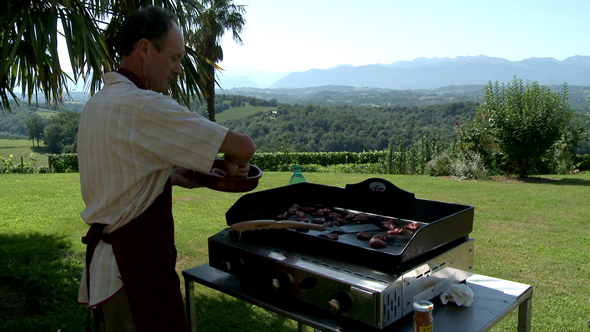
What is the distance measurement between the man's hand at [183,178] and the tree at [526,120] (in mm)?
12149

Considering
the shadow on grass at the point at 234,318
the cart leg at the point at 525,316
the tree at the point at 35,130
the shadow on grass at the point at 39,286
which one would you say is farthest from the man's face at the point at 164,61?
the tree at the point at 35,130

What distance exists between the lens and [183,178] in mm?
1801

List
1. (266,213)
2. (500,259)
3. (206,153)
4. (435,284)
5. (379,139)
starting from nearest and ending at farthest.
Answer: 1. (206,153)
2. (435,284)
3. (266,213)
4. (500,259)
5. (379,139)

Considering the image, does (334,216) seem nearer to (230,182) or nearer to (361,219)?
(361,219)

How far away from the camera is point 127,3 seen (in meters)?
3.96

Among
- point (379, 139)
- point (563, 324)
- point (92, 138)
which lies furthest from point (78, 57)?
point (379, 139)

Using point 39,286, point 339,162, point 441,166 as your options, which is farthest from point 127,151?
point 339,162

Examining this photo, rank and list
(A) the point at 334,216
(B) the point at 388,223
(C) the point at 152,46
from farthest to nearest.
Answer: (A) the point at 334,216 → (B) the point at 388,223 → (C) the point at 152,46

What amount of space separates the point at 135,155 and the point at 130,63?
0.34 metres

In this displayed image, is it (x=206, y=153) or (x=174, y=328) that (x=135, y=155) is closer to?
(x=206, y=153)

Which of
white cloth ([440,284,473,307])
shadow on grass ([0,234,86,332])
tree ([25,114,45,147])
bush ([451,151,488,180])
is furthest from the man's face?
tree ([25,114,45,147])

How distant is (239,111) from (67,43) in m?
50.8

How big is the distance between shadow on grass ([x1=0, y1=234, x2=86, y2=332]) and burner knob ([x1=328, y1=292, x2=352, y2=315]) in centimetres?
272

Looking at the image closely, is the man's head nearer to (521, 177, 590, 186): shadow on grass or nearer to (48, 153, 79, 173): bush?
(521, 177, 590, 186): shadow on grass
